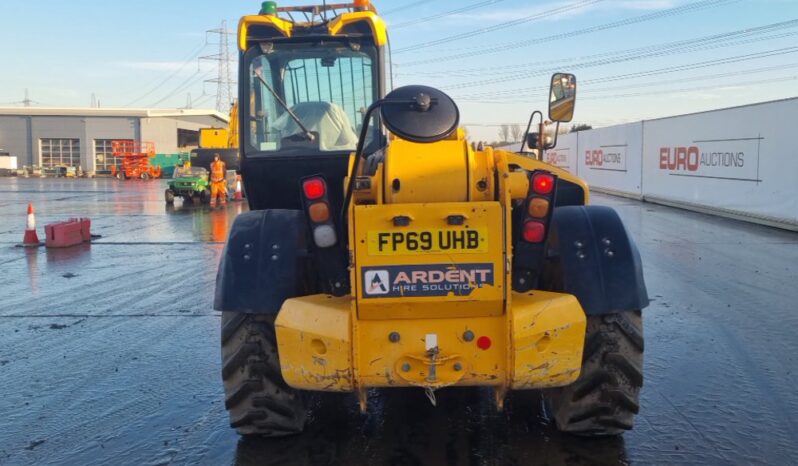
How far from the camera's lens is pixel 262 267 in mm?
3904

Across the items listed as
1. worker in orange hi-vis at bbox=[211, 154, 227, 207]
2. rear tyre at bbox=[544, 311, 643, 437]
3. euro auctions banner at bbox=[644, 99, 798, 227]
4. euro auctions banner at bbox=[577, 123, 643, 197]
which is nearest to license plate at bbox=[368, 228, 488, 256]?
rear tyre at bbox=[544, 311, 643, 437]

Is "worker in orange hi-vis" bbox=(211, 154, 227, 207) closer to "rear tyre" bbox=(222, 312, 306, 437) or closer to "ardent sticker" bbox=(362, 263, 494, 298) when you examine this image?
"rear tyre" bbox=(222, 312, 306, 437)

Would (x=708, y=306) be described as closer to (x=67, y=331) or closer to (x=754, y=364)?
(x=754, y=364)

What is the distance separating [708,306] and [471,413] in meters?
4.18

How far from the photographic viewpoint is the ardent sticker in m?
3.39

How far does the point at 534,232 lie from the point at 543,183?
254 mm

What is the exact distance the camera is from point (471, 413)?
4520 mm

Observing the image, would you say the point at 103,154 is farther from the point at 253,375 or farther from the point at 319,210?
the point at 319,210

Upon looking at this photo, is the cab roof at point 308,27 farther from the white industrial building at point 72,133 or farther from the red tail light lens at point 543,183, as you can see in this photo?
the white industrial building at point 72,133

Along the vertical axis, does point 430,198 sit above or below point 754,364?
above

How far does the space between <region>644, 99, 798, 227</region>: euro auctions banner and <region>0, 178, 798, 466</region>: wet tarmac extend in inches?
218

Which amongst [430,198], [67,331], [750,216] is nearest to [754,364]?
[430,198]

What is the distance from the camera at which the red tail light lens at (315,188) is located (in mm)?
3629

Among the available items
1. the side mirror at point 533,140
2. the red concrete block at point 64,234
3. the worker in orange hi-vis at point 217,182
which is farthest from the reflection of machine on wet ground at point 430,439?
the worker in orange hi-vis at point 217,182
